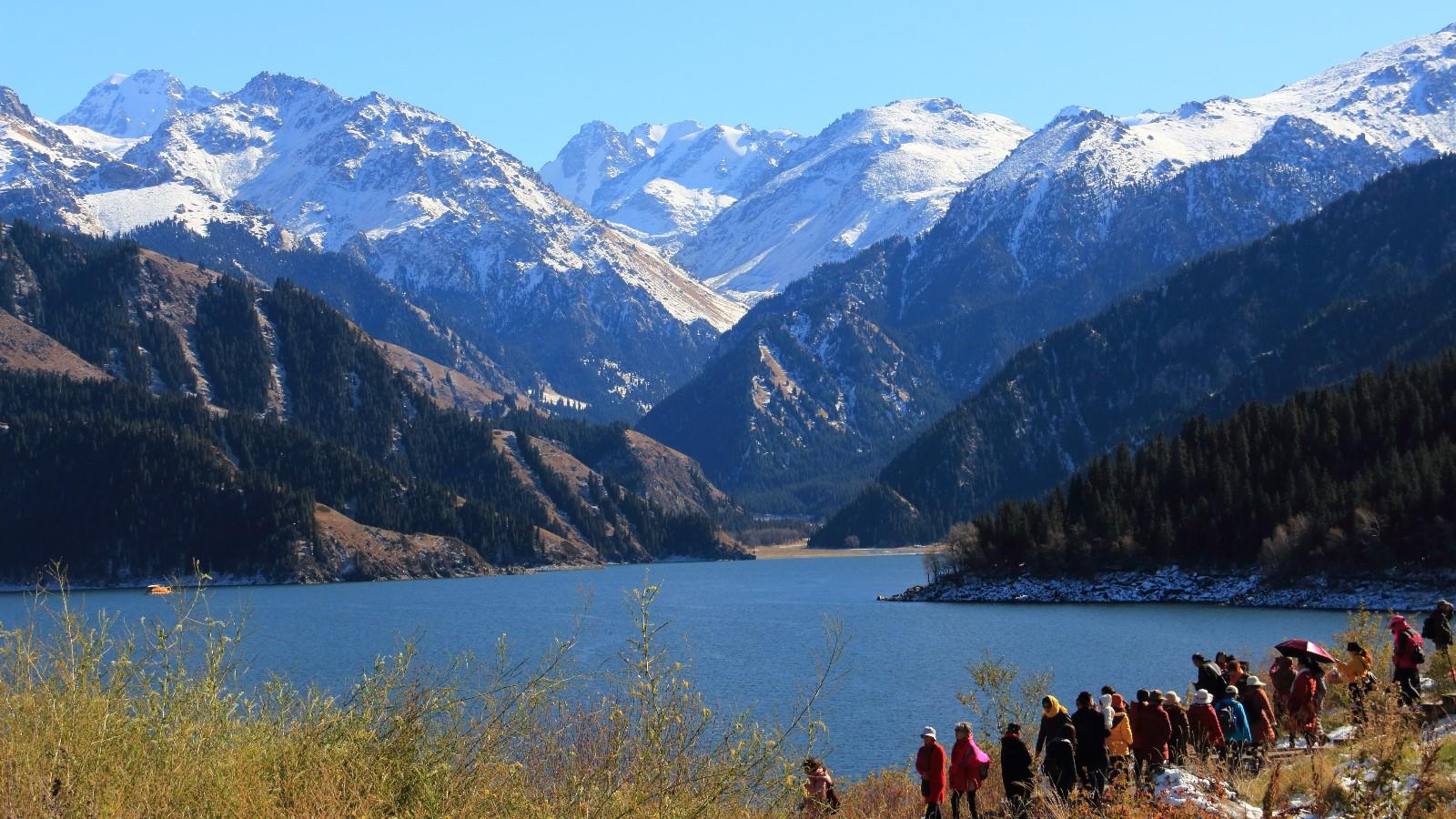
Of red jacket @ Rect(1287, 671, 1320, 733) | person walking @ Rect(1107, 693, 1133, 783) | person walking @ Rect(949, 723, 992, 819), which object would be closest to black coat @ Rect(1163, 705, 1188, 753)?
person walking @ Rect(1107, 693, 1133, 783)

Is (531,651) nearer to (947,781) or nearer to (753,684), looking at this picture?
(753,684)

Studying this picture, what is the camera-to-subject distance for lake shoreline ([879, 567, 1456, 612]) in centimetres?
11125

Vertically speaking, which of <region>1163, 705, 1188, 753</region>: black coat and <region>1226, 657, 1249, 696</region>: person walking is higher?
<region>1226, 657, 1249, 696</region>: person walking

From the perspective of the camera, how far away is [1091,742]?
25.8m

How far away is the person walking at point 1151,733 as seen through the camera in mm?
26859

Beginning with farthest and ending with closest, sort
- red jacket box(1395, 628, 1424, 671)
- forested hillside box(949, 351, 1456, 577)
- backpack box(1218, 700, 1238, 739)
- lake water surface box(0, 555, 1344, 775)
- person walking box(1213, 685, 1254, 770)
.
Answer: forested hillside box(949, 351, 1456, 577)
lake water surface box(0, 555, 1344, 775)
red jacket box(1395, 628, 1424, 671)
backpack box(1218, 700, 1238, 739)
person walking box(1213, 685, 1254, 770)

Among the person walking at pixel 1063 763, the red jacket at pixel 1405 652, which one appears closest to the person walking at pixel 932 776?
the person walking at pixel 1063 763

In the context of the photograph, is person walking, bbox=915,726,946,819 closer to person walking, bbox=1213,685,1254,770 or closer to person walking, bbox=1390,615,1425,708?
person walking, bbox=1213,685,1254,770

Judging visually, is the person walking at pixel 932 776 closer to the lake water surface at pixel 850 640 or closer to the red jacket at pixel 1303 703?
the red jacket at pixel 1303 703

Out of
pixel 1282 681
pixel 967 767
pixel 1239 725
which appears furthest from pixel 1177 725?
pixel 1282 681

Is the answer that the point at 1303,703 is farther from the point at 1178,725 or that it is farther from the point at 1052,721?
the point at 1052,721

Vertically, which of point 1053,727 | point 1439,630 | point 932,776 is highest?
point 1439,630

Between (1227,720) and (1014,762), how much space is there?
497 centimetres

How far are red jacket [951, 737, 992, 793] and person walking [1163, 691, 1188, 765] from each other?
13.0 ft
